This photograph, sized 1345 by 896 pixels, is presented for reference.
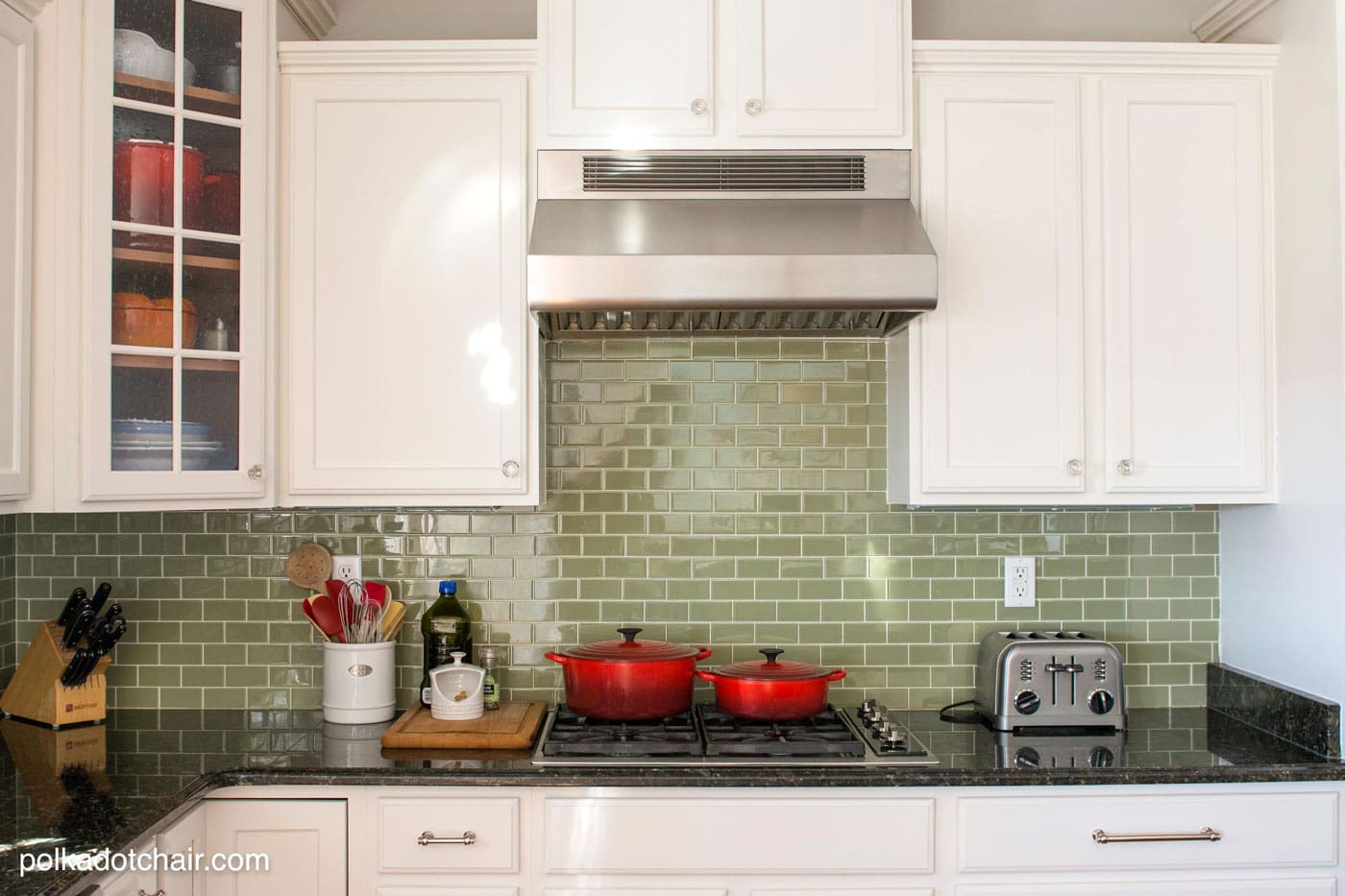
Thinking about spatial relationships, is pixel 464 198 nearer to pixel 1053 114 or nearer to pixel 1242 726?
pixel 1053 114

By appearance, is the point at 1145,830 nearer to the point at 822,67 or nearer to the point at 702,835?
the point at 702,835

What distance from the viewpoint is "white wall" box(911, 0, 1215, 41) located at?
2.85 m

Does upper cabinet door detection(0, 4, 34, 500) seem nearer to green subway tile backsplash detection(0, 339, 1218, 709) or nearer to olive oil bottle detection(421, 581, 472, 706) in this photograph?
green subway tile backsplash detection(0, 339, 1218, 709)

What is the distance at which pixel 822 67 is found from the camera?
2.40m

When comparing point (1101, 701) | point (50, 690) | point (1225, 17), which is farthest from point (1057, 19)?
point (50, 690)

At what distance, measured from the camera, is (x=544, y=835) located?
216 centimetres

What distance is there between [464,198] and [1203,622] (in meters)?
2.07

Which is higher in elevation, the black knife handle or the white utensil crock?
the black knife handle

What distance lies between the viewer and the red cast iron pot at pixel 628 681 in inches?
94.3

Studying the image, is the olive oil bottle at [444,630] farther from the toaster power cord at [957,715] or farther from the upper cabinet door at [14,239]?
the toaster power cord at [957,715]

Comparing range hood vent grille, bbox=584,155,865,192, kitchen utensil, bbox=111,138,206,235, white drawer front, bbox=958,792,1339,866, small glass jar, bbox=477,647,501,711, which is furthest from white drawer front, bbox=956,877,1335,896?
kitchen utensil, bbox=111,138,206,235

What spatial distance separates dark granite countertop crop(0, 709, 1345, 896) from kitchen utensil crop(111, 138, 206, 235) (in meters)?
1.05

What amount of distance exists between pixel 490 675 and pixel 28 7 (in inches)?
67.2

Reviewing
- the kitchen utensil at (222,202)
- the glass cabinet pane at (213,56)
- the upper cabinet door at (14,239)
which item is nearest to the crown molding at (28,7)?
the upper cabinet door at (14,239)
